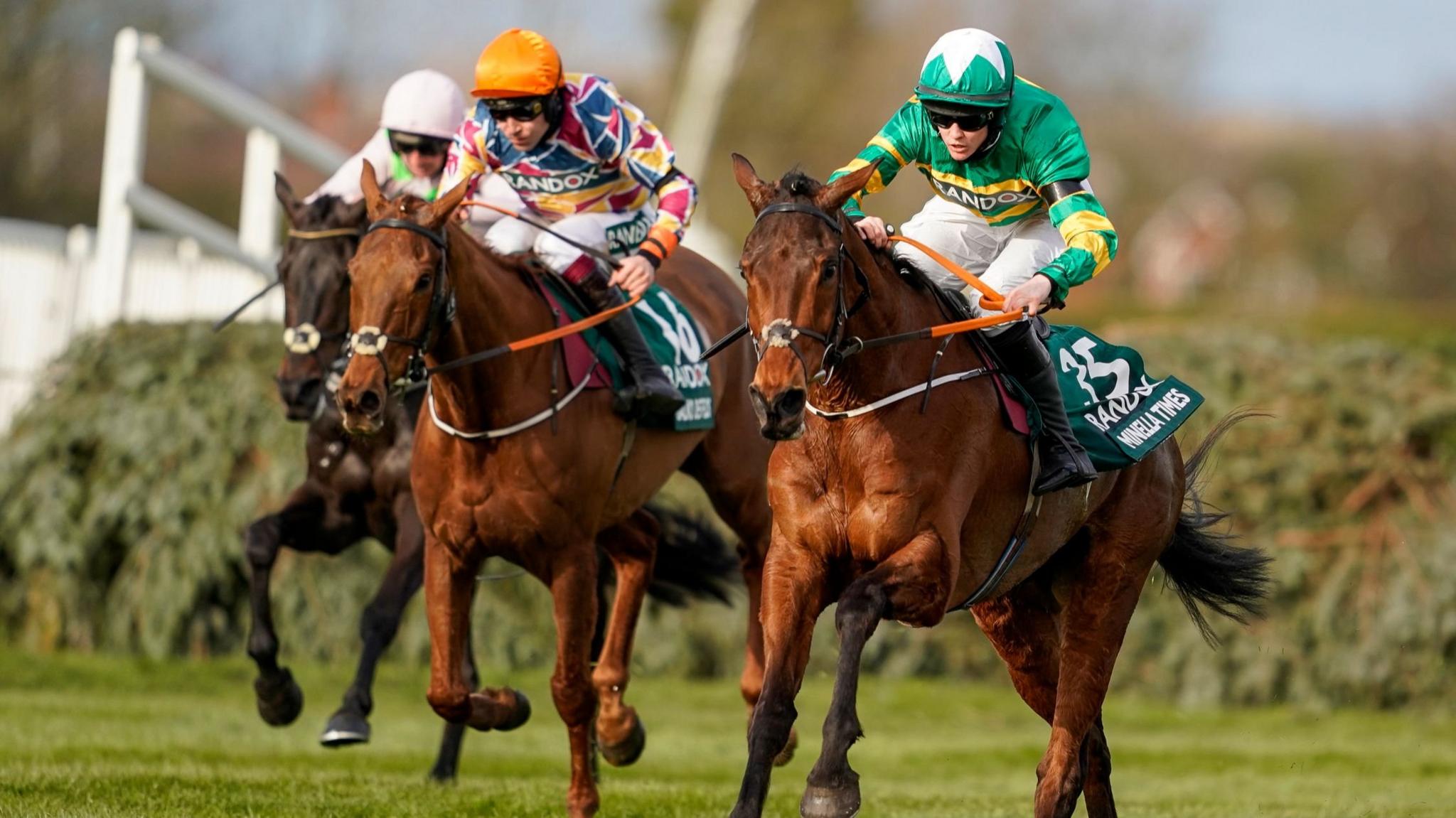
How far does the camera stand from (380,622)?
7.16 meters

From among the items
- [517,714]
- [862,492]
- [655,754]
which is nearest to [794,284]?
[862,492]

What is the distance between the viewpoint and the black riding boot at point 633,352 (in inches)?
267

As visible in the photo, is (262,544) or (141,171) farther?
(141,171)

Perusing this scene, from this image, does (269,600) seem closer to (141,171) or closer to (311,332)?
(311,332)

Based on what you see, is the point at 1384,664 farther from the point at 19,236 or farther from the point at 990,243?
the point at 19,236

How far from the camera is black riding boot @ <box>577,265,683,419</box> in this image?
6785mm

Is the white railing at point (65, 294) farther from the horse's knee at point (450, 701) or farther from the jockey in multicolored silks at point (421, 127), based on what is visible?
the horse's knee at point (450, 701)

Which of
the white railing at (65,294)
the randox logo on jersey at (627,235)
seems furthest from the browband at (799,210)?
the white railing at (65,294)

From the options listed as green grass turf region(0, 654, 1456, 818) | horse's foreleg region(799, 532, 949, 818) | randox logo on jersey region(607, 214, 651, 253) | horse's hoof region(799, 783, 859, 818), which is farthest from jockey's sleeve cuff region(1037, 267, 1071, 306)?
green grass turf region(0, 654, 1456, 818)

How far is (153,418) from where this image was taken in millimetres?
11500

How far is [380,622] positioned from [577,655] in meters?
1.14

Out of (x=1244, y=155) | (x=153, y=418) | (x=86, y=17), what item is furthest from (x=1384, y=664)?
(x=1244, y=155)

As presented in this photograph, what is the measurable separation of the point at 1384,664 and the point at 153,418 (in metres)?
7.48

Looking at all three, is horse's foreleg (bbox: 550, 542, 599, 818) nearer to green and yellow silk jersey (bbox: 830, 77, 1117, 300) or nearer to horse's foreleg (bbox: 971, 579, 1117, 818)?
horse's foreleg (bbox: 971, 579, 1117, 818)
